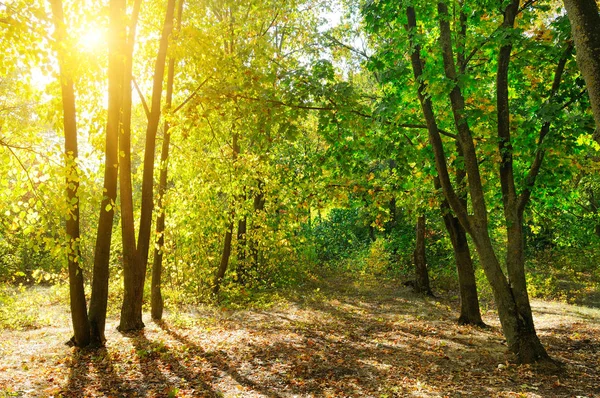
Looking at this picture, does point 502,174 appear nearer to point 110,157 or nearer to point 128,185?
point 110,157

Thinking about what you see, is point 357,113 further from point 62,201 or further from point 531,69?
point 62,201

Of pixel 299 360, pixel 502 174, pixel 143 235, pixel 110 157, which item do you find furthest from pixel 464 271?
pixel 110 157

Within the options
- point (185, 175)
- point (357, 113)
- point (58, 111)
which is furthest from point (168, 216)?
point (357, 113)

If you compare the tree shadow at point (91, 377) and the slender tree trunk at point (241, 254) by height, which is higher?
the slender tree trunk at point (241, 254)

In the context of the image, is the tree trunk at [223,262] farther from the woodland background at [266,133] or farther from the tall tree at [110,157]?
the tall tree at [110,157]

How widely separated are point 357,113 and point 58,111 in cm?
527

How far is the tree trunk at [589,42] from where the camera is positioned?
3055 millimetres

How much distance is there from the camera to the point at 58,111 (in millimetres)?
7621

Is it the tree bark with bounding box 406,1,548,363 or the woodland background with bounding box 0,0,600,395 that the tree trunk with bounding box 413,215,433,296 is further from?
the tree bark with bounding box 406,1,548,363

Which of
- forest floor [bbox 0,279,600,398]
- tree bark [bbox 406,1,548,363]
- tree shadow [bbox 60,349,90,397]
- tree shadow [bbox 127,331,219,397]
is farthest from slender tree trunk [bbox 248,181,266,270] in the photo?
tree bark [bbox 406,1,548,363]

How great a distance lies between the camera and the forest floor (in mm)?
6000

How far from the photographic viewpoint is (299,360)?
7516 millimetres

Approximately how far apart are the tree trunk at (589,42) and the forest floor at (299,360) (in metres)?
4.27

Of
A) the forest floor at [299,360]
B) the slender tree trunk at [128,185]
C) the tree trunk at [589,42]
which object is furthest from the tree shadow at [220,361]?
the tree trunk at [589,42]
